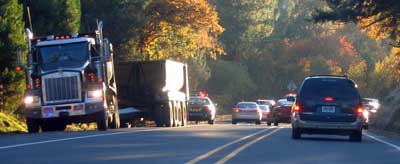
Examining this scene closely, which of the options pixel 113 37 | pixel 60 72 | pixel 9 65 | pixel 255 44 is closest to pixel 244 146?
pixel 60 72

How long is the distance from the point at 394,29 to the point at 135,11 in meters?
16.3

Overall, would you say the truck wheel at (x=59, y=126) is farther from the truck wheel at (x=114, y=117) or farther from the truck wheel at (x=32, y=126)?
the truck wheel at (x=114, y=117)

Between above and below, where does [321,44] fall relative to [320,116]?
above

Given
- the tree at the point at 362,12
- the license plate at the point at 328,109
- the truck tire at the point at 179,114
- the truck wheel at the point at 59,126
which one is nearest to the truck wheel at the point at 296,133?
the license plate at the point at 328,109

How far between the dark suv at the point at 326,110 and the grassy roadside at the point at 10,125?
11340 mm

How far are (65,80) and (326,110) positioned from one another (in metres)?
9.61

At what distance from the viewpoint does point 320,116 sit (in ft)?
84.8

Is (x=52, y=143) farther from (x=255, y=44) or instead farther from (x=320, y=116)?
(x=255, y=44)

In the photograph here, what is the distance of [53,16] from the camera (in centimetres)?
4197

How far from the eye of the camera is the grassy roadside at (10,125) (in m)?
32.6

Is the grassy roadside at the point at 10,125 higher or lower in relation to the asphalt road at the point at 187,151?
higher

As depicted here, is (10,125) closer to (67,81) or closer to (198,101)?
(67,81)

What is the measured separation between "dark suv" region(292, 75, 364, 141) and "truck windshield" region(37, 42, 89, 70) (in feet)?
28.5

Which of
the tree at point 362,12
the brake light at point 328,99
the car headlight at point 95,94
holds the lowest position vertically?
the brake light at point 328,99
